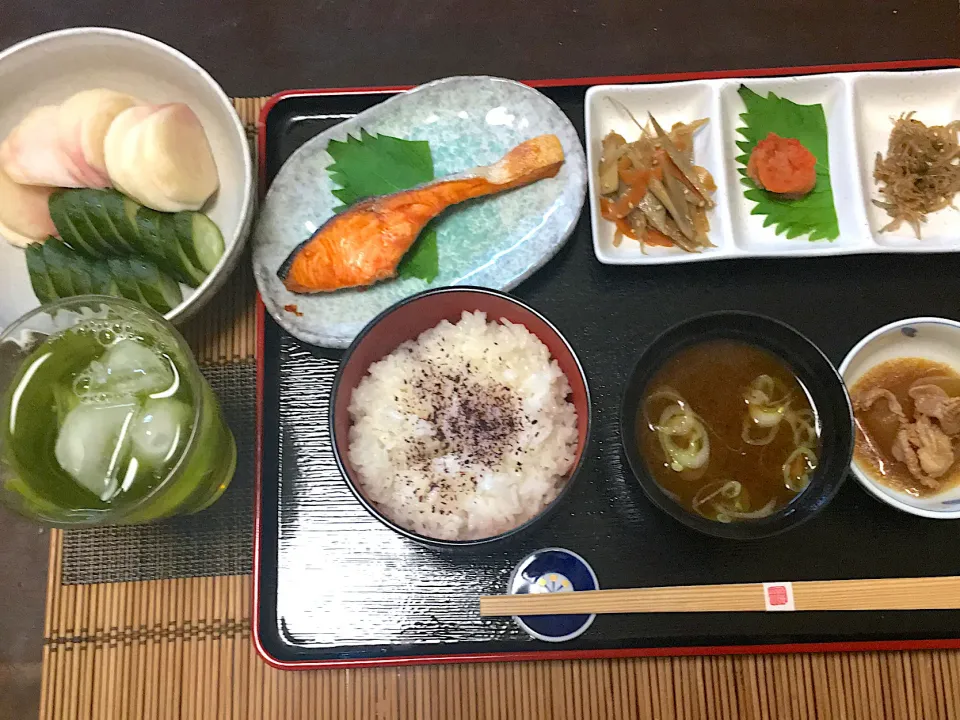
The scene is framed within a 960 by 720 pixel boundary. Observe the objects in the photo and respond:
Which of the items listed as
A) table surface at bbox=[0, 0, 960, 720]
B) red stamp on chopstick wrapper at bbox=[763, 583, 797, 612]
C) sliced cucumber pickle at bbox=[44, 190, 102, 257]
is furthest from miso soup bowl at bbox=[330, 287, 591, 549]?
table surface at bbox=[0, 0, 960, 720]

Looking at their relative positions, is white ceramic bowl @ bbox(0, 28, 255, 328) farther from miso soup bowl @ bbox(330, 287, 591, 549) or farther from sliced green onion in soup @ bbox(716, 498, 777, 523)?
sliced green onion in soup @ bbox(716, 498, 777, 523)

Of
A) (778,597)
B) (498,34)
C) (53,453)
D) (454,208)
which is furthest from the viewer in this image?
(498,34)

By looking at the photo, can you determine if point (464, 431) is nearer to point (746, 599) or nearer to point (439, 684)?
point (439, 684)

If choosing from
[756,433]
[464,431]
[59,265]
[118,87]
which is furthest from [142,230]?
[756,433]

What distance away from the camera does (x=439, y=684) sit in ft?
5.31

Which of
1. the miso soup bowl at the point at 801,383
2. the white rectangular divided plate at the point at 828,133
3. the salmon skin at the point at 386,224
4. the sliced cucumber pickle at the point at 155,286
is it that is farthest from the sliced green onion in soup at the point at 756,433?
the sliced cucumber pickle at the point at 155,286

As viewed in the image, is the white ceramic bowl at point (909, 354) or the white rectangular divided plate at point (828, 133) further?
the white rectangular divided plate at point (828, 133)

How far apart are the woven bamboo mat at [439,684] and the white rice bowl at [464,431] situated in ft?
1.30

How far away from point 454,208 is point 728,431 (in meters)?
0.91

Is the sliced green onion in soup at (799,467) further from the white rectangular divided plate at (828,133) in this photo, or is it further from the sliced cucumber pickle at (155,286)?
the sliced cucumber pickle at (155,286)

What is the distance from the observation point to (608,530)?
164cm

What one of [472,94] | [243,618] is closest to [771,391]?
[472,94]

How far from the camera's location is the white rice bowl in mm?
1536

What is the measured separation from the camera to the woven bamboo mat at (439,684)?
1.60 metres
